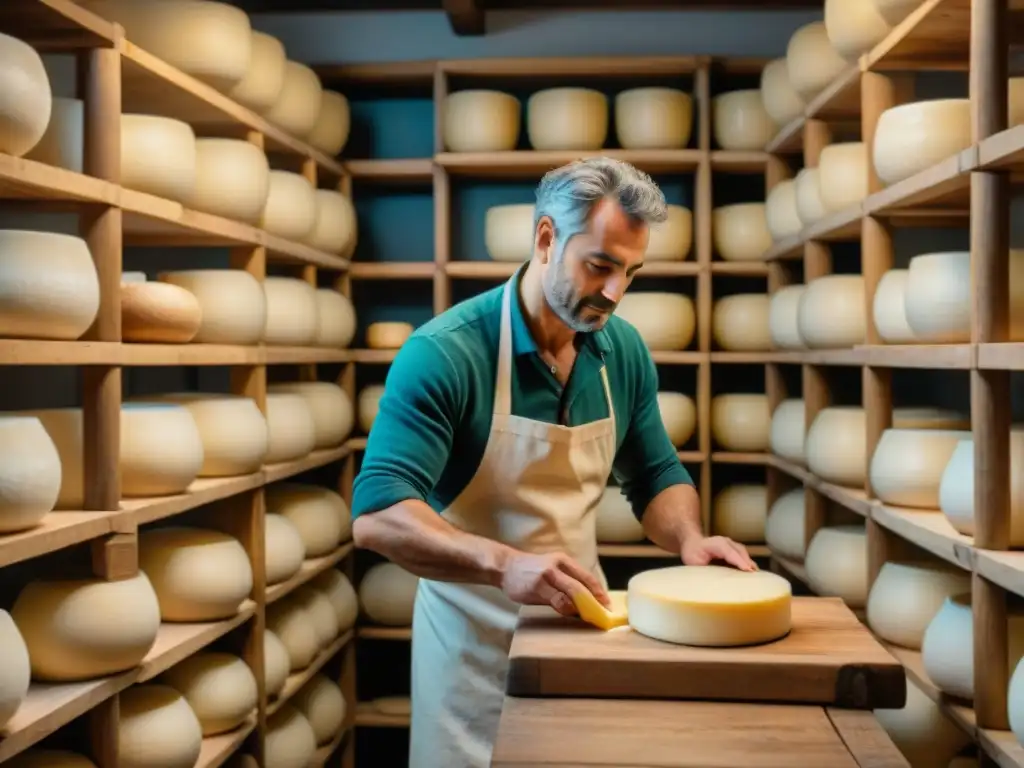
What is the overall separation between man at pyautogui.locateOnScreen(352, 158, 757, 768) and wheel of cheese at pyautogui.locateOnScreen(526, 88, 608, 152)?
4.71ft

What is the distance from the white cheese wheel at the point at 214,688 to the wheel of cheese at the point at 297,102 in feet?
4.60

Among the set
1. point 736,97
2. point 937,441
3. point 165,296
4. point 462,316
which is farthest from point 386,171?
point 937,441

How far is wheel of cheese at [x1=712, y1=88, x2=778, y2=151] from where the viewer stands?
137 inches

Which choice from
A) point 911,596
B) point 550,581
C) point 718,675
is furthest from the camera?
point 911,596

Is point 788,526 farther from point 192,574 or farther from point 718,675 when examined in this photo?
point 718,675

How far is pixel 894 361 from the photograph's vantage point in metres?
2.21

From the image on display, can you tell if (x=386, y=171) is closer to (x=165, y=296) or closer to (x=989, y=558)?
(x=165, y=296)

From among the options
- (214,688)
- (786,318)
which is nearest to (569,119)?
(786,318)

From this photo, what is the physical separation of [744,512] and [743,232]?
88 centimetres

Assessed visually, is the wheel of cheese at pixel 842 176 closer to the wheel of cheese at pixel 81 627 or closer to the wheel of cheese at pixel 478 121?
the wheel of cheese at pixel 478 121

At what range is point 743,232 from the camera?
3535 mm

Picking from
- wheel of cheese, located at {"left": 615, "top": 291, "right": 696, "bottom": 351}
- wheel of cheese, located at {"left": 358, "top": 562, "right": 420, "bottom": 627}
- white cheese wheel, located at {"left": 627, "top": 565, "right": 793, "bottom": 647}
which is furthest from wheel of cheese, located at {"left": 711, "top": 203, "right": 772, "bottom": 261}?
white cheese wheel, located at {"left": 627, "top": 565, "right": 793, "bottom": 647}

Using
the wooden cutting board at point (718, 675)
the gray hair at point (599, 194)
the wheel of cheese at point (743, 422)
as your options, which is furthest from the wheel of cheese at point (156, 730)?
the wheel of cheese at point (743, 422)

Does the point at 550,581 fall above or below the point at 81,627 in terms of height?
above
